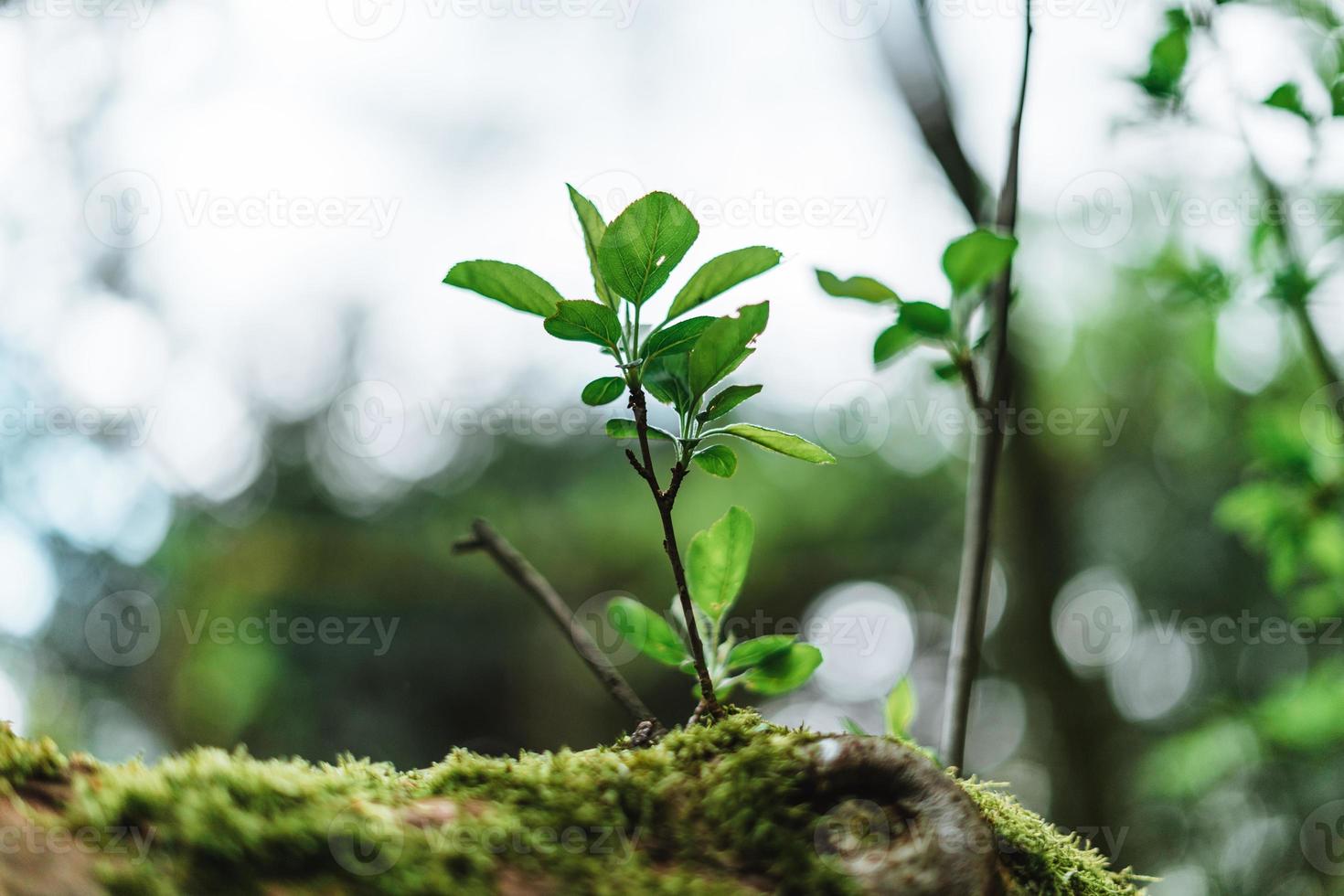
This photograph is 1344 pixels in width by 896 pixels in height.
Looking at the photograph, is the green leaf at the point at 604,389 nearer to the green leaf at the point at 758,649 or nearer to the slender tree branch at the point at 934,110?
the green leaf at the point at 758,649

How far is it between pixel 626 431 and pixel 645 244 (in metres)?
0.14

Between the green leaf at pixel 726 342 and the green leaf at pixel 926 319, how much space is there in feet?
0.55

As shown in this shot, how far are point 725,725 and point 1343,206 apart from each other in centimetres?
176

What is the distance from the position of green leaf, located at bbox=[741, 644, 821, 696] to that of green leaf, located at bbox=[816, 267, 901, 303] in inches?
11.1

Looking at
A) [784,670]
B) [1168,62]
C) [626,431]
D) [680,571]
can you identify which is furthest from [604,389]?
[1168,62]

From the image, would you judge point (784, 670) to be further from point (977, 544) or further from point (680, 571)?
point (977, 544)

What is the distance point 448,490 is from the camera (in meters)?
4.54

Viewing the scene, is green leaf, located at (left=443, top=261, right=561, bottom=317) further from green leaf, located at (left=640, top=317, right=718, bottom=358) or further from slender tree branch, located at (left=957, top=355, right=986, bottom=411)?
slender tree branch, located at (left=957, top=355, right=986, bottom=411)

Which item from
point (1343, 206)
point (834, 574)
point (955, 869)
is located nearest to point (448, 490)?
point (834, 574)

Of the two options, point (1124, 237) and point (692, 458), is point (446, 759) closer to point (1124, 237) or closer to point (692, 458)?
point (692, 458)

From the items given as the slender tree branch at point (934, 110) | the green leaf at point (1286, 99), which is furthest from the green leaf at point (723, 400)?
the slender tree branch at point (934, 110)

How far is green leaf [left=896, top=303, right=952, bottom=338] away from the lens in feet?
2.10

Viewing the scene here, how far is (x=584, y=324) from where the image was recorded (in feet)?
1.78

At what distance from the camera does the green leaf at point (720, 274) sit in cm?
56
